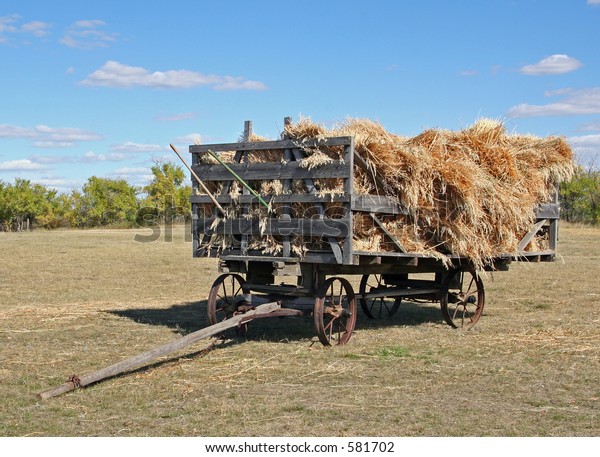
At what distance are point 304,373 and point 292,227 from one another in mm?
2144

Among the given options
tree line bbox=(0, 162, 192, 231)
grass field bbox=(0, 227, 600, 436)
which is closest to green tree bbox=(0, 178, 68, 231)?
tree line bbox=(0, 162, 192, 231)

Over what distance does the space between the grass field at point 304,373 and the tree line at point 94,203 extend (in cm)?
5353

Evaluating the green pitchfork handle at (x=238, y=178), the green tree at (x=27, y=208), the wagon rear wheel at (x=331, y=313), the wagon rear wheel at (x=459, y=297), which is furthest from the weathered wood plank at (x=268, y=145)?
the green tree at (x=27, y=208)

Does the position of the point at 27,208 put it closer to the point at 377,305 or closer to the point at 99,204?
the point at 99,204

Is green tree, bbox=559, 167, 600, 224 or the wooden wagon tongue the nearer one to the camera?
the wooden wagon tongue

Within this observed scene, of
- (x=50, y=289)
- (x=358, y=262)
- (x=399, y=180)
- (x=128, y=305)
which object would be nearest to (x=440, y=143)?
(x=399, y=180)

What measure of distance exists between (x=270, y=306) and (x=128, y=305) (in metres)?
5.52

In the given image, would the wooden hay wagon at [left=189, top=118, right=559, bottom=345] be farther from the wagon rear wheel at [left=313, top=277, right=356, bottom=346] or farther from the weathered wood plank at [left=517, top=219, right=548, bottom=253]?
the weathered wood plank at [left=517, top=219, right=548, bottom=253]

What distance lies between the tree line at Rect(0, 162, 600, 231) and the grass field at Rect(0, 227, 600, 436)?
161ft

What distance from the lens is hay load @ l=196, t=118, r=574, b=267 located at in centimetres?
992

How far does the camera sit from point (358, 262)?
9.66m

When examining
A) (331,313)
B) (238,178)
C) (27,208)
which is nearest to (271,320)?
(331,313)

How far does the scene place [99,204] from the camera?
77500mm

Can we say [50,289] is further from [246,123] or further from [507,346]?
[507,346]
